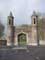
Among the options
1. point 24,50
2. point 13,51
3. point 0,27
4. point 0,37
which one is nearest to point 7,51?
point 13,51

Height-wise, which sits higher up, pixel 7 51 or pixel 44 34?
pixel 44 34

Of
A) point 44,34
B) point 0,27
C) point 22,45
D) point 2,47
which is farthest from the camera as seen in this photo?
point 22,45

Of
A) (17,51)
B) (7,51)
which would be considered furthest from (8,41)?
(17,51)

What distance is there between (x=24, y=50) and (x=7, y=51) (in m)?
0.61

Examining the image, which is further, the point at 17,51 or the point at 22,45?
the point at 17,51

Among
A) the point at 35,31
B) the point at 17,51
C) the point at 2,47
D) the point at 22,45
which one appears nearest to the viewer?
the point at 2,47

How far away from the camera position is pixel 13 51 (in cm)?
440

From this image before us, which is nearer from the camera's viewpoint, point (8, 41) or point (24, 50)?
point (8, 41)

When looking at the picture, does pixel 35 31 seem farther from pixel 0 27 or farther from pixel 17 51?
pixel 0 27

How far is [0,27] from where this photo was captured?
279 centimetres

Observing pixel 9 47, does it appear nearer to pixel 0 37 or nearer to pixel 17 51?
pixel 17 51

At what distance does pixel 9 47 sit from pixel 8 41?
0.30 m

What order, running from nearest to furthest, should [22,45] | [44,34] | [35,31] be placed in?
Result: 1. [44,34]
2. [22,45]
3. [35,31]

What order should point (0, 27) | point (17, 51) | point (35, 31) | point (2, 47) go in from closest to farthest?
1. point (0, 27)
2. point (2, 47)
3. point (17, 51)
4. point (35, 31)
